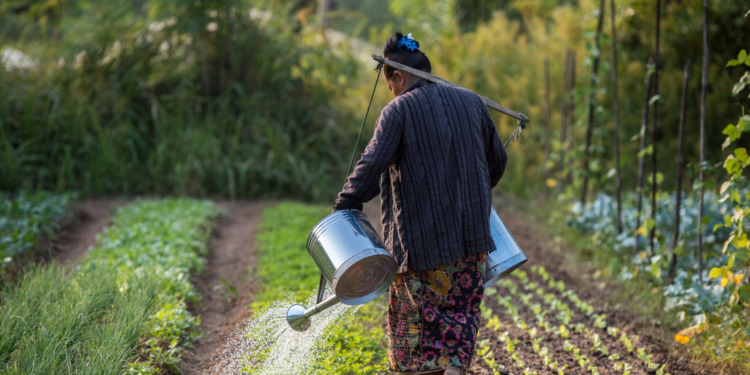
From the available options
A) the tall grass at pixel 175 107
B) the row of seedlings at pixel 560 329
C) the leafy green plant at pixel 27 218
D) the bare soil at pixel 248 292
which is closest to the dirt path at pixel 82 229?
the bare soil at pixel 248 292

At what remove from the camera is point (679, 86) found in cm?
710

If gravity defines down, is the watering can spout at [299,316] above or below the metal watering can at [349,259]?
below

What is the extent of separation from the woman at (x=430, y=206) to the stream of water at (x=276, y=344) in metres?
0.56

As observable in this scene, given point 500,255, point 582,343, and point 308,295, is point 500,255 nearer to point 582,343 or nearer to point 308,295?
point 582,343

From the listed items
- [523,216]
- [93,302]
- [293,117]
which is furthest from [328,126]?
[93,302]

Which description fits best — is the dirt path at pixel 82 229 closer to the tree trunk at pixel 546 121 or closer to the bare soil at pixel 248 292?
the bare soil at pixel 248 292

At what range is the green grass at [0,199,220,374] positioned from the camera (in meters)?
2.72

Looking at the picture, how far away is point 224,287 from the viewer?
4582 millimetres

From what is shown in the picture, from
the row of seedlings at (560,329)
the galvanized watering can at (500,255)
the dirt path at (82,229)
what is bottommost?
the dirt path at (82,229)

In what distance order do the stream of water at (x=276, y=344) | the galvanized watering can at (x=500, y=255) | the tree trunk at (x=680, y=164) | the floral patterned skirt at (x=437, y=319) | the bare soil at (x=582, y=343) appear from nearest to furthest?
the floral patterned skirt at (x=437, y=319), the galvanized watering can at (x=500, y=255), the stream of water at (x=276, y=344), the bare soil at (x=582, y=343), the tree trunk at (x=680, y=164)

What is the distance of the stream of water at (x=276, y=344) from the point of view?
2998 mm

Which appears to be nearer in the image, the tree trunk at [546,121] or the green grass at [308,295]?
the green grass at [308,295]

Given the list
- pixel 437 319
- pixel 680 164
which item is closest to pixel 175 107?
pixel 680 164

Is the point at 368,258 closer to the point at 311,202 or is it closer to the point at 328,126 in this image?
the point at 311,202
